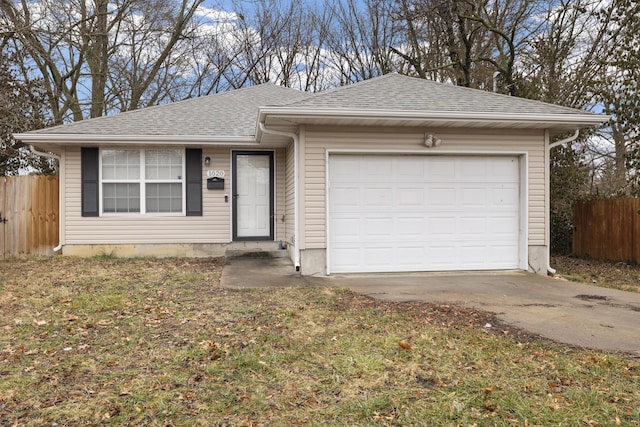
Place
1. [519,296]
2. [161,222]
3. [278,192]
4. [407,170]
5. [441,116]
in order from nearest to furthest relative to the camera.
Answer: [519,296] → [441,116] → [407,170] → [161,222] → [278,192]

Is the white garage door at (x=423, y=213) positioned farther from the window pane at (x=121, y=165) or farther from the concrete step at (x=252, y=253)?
the window pane at (x=121, y=165)

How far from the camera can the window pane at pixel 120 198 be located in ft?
31.8

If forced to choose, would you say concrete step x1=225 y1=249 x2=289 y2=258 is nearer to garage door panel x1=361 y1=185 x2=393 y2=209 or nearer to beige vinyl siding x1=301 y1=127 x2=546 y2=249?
beige vinyl siding x1=301 y1=127 x2=546 y2=249

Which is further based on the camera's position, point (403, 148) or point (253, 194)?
point (253, 194)

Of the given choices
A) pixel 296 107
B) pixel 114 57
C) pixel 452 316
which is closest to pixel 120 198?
pixel 296 107

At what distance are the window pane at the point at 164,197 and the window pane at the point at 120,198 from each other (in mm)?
247

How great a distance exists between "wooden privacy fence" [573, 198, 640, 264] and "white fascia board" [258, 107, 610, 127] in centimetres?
386

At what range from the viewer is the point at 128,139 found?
9.25 metres

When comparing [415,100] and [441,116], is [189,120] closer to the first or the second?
[415,100]

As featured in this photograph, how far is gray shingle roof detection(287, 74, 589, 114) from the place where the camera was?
7.07m

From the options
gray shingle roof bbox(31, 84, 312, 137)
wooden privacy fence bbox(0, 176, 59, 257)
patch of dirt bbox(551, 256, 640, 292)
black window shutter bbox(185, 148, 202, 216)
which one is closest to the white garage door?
patch of dirt bbox(551, 256, 640, 292)

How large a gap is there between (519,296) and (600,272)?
409 cm

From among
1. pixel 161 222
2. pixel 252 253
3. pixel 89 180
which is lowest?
pixel 252 253

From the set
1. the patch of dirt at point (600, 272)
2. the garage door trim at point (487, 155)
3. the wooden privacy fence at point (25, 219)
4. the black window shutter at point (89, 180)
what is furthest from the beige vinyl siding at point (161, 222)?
the patch of dirt at point (600, 272)
